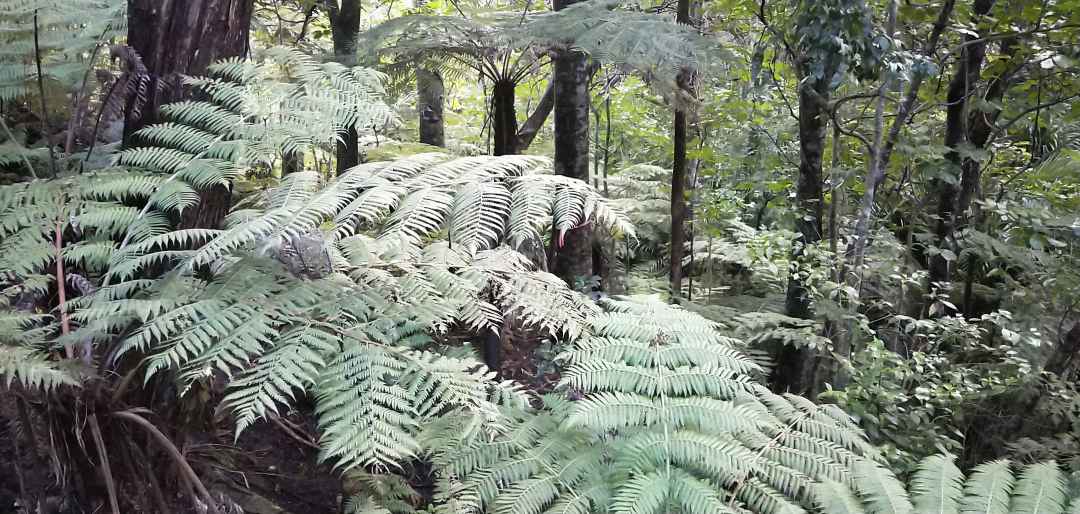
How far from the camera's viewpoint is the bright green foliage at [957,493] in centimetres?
157

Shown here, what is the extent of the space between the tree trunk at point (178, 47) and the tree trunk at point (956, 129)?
414cm

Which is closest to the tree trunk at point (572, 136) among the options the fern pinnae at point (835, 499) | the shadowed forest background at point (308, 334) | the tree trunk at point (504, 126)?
the tree trunk at point (504, 126)

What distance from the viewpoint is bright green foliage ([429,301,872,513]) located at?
61.7 inches

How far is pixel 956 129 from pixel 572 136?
9.15 feet

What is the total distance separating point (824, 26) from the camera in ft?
10.1

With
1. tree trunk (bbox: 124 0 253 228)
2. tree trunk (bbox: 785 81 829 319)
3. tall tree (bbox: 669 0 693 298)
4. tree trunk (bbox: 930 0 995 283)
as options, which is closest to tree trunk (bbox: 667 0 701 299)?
tall tree (bbox: 669 0 693 298)

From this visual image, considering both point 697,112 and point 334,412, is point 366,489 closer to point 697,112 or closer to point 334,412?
point 334,412

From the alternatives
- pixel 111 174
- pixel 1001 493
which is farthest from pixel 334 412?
pixel 1001 493

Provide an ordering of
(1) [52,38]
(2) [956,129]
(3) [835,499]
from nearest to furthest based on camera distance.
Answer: (3) [835,499] < (1) [52,38] < (2) [956,129]

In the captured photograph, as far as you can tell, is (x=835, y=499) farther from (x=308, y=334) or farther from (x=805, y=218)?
(x=805, y=218)

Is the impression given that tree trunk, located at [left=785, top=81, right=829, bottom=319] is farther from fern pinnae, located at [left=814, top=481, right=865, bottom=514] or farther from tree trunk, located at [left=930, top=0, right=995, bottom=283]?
fern pinnae, located at [left=814, top=481, right=865, bottom=514]

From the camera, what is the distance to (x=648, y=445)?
159 cm

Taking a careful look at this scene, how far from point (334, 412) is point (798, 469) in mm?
1244

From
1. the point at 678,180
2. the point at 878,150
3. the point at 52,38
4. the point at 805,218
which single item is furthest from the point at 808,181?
the point at 52,38
